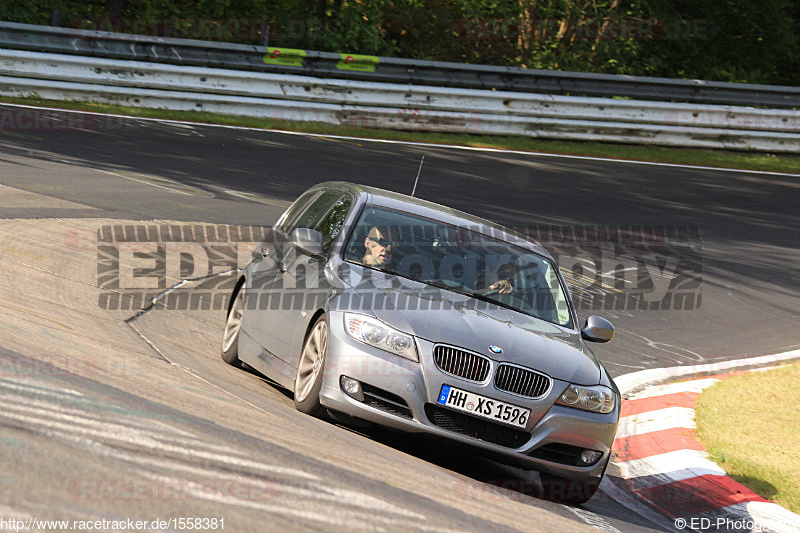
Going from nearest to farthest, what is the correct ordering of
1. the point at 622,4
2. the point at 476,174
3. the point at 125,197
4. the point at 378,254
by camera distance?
the point at 378,254 → the point at 125,197 → the point at 476,174 → the point at 622,4

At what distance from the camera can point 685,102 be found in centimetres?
2222

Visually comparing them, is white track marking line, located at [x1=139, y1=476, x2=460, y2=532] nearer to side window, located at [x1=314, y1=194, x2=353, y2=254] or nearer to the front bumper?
the front bumper

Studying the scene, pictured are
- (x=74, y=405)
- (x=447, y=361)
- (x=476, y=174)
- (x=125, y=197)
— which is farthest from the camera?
(x=476, y=174)

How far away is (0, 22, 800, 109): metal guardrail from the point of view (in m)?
19.4

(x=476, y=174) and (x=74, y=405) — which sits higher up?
(x=74, y=405)

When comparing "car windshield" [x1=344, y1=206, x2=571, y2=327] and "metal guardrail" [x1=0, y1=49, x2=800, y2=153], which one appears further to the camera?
"metal guardrail" [x1=0, y1=49, x2=800, y2=153]

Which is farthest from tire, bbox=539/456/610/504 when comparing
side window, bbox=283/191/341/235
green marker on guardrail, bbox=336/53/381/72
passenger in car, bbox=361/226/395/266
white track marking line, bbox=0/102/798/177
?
green marker on guardrail, bbox=336/53/381/72

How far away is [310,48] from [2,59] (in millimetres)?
7256

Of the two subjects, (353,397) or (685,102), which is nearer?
(353,397)

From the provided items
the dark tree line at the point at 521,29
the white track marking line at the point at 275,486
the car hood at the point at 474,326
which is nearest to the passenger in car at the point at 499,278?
the car hood at the point at 474,326

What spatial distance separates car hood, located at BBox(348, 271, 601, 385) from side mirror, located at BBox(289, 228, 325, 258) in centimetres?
44

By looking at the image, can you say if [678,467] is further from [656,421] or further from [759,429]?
[759,429]

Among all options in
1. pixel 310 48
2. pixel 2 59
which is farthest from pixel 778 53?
pixel 2 59

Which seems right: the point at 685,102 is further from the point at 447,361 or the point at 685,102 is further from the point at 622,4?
the point at 447,361
